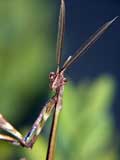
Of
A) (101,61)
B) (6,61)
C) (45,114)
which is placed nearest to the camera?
(45,114)

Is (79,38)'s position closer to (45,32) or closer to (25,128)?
(45,32)

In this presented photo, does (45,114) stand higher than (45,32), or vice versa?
(45,32)

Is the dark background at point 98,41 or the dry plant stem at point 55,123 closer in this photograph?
the dry plant stem at point 55,123

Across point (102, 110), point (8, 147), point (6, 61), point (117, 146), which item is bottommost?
point (117, 146)

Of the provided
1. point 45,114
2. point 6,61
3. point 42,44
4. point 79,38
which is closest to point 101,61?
point 79,38

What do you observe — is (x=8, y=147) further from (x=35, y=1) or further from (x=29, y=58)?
(x=35, y=1)

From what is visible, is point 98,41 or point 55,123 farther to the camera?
point 98,41

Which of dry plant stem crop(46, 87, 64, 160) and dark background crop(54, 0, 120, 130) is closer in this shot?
dry plant stem crop(46, 87, 64, 160)

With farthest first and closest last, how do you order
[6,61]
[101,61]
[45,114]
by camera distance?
[101,61]
[6,61]
[45,114]

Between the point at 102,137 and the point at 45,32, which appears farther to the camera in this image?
the point at 102,137
